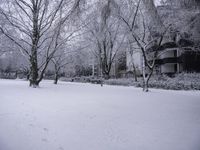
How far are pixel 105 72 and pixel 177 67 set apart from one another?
1275cm

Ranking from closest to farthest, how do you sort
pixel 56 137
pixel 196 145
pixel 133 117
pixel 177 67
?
pixel 196 145
pixel 56 137
pixel 133 117
pixel 177 67

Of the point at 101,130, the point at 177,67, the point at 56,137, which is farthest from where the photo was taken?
the point at 177,67

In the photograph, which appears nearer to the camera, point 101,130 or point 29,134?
point 29,134

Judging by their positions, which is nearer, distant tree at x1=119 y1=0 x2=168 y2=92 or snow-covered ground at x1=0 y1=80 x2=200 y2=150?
snow-covered ground at x1=0 y1=80 x2=200 y2=150

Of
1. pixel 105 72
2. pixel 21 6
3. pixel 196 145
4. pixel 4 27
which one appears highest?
pixel 21 6

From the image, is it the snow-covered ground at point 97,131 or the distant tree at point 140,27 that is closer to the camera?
the snow-covered ground at point 97,131

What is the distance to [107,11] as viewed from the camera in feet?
22.1

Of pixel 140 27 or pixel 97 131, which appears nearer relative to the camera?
pixel 97 131

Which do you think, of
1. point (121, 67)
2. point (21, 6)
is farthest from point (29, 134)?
point (121, 67)

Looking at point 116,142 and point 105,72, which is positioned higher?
point 105,72

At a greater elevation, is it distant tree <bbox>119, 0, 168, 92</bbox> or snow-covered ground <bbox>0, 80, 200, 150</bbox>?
distant tree <bbox>119, 0, 168, 92</bbox>

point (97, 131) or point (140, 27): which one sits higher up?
point (140, 27)

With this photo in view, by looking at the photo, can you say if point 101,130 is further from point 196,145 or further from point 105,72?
point 105,72

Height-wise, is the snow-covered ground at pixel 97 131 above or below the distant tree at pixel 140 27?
below
